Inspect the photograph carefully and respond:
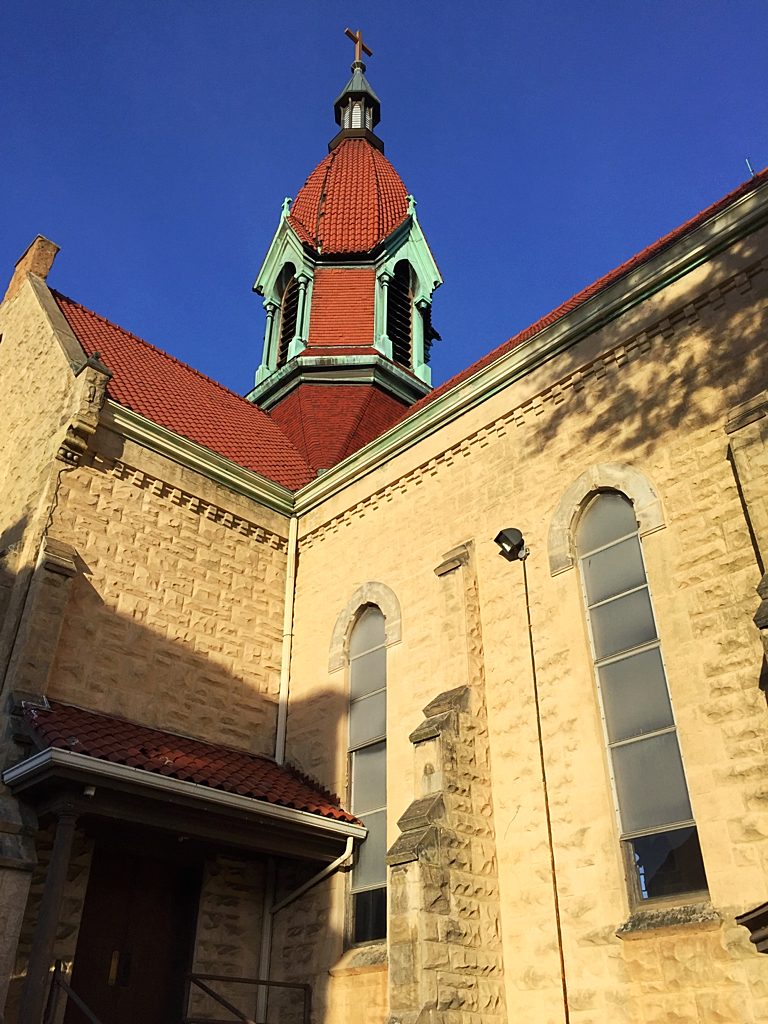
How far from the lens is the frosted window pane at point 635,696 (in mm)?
8258

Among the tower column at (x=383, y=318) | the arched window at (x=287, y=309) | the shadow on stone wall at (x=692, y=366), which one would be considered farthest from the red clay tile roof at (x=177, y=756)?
the arched window at (x=287, y=309)

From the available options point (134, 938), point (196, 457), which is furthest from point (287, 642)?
point (134, 938)

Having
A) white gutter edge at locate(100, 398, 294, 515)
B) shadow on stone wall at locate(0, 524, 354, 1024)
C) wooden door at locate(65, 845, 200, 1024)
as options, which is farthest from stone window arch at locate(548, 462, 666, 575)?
wooden door at locate(65, 845, 200, 1024)

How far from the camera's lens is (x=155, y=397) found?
1441 cm

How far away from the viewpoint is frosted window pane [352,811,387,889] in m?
10.2

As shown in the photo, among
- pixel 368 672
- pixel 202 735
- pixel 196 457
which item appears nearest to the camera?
pixel 202 735

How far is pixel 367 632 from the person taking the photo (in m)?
12.0

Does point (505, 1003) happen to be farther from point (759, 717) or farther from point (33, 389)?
point (33, 389)

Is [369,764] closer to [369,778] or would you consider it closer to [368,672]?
[369,778]

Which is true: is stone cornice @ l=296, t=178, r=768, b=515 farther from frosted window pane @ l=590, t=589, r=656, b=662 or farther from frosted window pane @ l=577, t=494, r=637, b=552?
frosted window pane @ l=590, t=589, r=656, b=662

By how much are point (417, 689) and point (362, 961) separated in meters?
2.98

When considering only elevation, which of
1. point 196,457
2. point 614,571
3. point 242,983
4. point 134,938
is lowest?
point 242,983

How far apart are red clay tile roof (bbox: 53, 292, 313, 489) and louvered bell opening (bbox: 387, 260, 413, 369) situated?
4.03 metres

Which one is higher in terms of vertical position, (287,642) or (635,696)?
(287,642)
